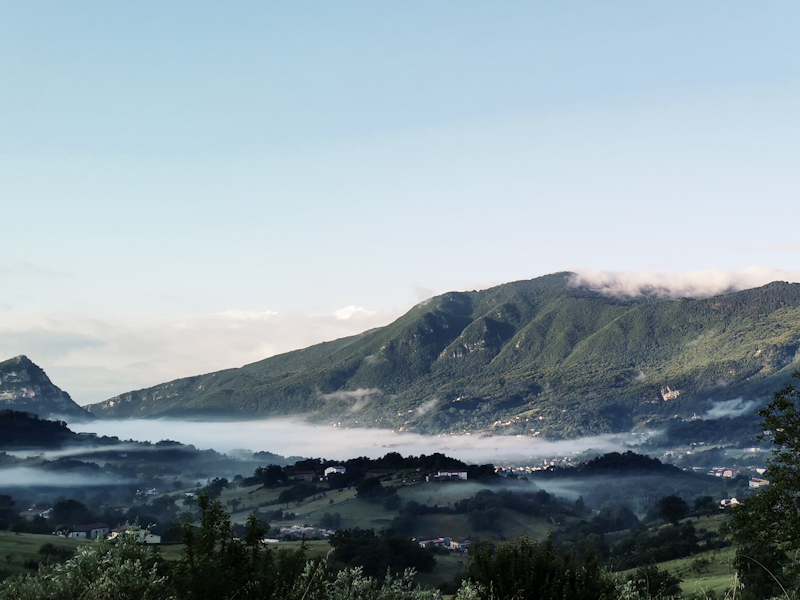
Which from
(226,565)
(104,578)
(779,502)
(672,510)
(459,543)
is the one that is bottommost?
(459,543)

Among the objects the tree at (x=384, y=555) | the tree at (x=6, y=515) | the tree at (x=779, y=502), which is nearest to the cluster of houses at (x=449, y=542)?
the tree at (x=384, y=555)

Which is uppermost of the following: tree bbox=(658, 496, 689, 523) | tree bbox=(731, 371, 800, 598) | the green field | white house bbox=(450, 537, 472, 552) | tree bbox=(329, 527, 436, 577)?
tree bbox=(731, 371, 800, 598)

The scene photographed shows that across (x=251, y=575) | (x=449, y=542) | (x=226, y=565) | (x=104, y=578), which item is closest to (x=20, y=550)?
(x=104, y=578)

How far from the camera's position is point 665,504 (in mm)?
165250

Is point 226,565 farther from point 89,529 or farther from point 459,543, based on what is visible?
point 89,529

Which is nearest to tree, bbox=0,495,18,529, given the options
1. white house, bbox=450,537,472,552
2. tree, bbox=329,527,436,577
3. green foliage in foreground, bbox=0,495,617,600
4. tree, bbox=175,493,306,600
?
tree, bbox=329,527,436,577

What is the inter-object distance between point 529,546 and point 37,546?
100 metres

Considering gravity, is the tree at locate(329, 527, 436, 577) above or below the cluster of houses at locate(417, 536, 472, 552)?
above

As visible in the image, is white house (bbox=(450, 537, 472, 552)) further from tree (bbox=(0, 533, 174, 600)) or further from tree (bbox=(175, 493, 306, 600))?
tree (bbox=(175, 493, 306, 600))

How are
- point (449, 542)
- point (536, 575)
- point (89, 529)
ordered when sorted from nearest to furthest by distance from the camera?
1. point (536, 575)
2. point (449, 542)
3. point (89, 529)

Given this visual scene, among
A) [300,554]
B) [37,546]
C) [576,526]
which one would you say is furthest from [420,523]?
[300,554]

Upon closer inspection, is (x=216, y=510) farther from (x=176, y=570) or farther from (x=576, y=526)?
(x=576, y=526)

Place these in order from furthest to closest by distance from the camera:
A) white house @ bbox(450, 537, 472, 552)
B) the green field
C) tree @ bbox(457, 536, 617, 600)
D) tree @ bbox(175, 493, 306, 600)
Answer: white house @ bbox(450, 537, 472, 552) < the green field < tree @ bbox(457, 536, 617, 600) < tree @ bbox(175, 493, 306, 600)

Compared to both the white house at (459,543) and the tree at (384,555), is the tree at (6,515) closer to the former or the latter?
the tree at (384,555)
